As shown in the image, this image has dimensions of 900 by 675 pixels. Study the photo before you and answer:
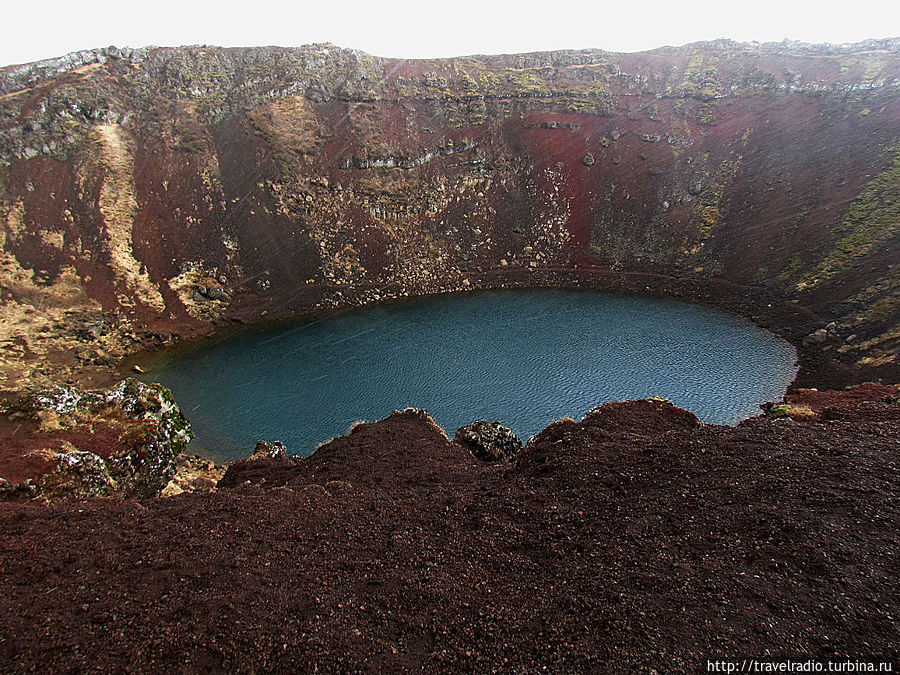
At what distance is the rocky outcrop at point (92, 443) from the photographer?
70.4 feet

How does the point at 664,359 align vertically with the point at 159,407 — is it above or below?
below

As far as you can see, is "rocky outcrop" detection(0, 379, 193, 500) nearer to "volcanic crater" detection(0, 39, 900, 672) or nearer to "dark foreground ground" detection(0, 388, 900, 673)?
"volcanic crater" detection(0, 39, 900, 672)

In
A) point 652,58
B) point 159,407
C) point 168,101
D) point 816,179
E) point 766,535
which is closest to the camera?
point 766,535

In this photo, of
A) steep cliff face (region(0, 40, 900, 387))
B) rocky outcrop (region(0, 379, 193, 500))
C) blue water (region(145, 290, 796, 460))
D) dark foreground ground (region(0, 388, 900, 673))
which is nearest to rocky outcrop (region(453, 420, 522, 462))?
blue water (region(145, 290, 796, 460))

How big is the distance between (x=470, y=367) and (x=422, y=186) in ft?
127

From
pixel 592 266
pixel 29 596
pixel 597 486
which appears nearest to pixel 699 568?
pixel 597 486

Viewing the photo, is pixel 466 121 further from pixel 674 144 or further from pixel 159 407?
pixel 159 407

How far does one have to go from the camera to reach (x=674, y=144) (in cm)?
7331

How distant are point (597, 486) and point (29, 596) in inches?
657

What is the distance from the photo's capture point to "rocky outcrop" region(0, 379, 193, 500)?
2145 cm

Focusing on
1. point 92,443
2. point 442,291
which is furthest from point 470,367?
point 92,443

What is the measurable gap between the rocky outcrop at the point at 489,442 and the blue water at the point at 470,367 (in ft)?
21.1

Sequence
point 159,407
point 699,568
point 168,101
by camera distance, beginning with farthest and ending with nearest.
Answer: point 168,101 → point 159,407 → point 699,568

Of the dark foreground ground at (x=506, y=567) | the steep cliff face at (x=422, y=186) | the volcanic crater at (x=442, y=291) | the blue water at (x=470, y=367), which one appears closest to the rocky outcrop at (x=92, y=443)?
the volcanic crater at (x=442, y=291)
